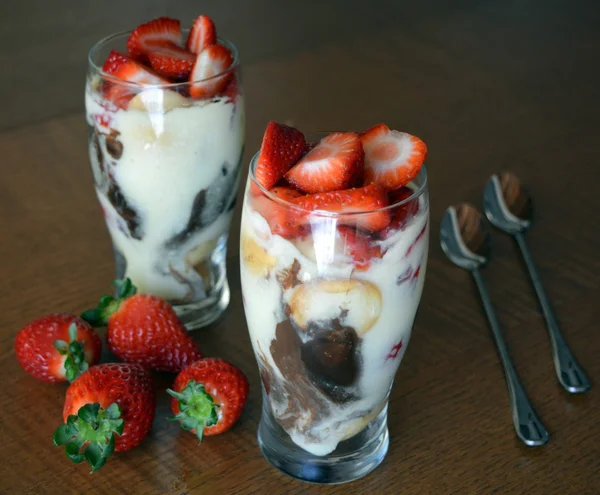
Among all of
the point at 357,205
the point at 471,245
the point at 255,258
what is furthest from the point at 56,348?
the point at 471,245

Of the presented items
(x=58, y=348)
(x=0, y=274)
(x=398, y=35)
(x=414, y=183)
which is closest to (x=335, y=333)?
(x=414, y=183)

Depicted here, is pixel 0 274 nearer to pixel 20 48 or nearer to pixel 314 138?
pixel 314 138

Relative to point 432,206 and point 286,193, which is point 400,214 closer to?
point 286,193

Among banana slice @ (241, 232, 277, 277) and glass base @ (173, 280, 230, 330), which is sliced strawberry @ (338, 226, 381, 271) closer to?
banana slice @ (241, 232, 277, 277)

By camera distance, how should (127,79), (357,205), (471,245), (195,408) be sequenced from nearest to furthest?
(357,205), (195,408), (127,79), (471,245)

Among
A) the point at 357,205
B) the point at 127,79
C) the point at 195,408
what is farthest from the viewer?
the point at 127,79

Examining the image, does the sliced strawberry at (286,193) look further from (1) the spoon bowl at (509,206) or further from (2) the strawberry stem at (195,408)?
(1) the spoon bowl at (509,206)

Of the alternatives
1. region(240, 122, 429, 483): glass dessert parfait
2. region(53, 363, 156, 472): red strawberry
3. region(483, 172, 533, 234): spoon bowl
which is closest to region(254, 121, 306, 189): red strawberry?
region(240, 122, 429, 483): glass dessert parfait
